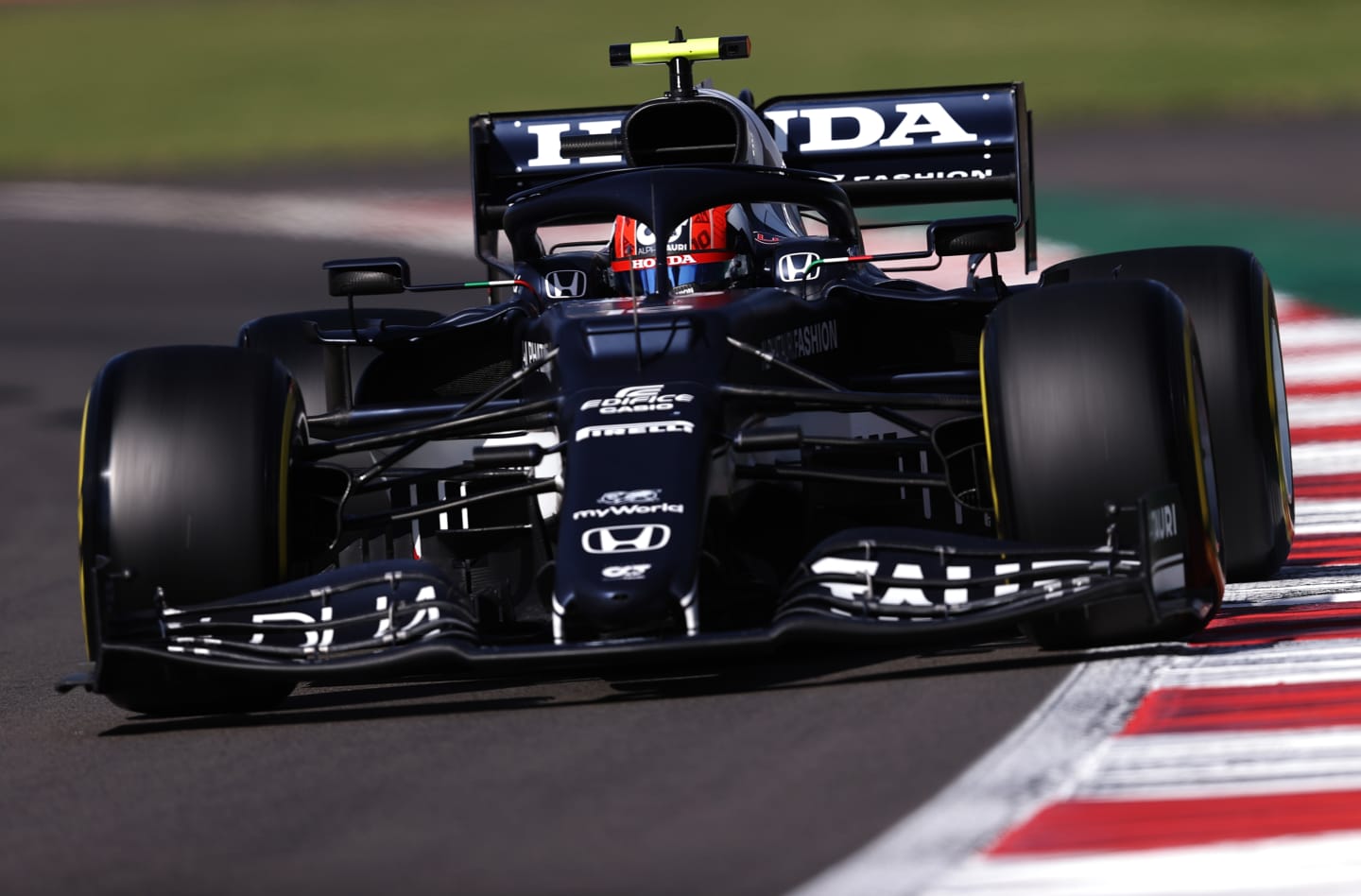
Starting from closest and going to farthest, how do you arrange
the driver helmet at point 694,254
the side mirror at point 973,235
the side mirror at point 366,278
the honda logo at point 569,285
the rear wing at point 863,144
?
the side mirror at point 973,235
the driver helmet at point 694,254
the side mirror at point 366,278
the honda logo at point 569,285
the rear wing at point 863,144

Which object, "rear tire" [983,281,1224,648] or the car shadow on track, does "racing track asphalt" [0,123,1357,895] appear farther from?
"rear tire" [983,281,1224,648]

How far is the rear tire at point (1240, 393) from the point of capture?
833 centimetres

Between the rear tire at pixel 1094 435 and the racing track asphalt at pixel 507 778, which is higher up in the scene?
the rear tire at pixel 1094 435

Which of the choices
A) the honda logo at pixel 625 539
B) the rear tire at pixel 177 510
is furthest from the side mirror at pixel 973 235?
the rear tire at pixel 177 510

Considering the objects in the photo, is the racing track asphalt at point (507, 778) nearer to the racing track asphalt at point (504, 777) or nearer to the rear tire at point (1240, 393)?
the racing track asphalt at point (504, 777)

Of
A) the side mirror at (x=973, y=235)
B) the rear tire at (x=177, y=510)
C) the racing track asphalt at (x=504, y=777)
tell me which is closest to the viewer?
the racing track asphalt at (x=504, y=777)

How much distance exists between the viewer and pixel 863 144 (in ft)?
37.6

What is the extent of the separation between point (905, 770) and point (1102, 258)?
3.81 m

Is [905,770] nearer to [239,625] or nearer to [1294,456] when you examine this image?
[239,625]

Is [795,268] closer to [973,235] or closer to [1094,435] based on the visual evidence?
[973,235]

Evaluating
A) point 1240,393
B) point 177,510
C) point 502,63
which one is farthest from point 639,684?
point 502,63

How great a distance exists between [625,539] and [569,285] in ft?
8.13

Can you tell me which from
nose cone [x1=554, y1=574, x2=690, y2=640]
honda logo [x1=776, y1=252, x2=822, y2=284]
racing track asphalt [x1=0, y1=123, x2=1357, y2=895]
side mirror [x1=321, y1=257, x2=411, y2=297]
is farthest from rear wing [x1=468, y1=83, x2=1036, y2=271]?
nose cone [x1=554, y1=574, x2=690, y2=640]

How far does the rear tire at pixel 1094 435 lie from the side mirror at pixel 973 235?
1.43 m
